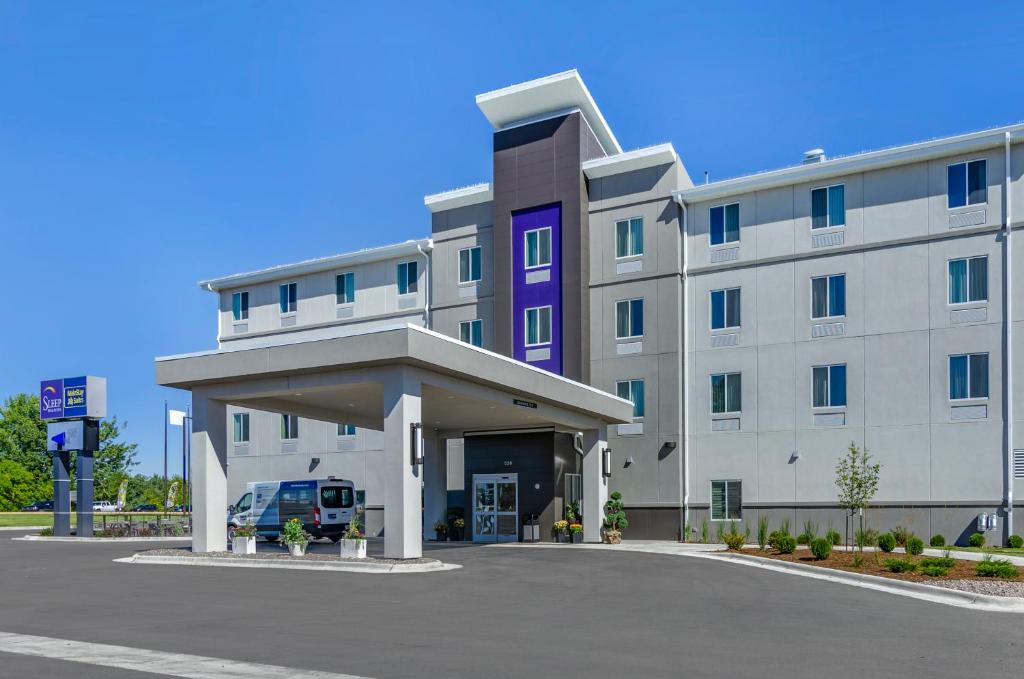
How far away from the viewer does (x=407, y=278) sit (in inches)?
1631

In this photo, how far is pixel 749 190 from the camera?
33.8 metres

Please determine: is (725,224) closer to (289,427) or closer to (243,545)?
(243,545)

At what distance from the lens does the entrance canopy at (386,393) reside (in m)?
21.4

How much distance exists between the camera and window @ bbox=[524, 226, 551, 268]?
3641 cm

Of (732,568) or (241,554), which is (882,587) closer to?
(732,568)

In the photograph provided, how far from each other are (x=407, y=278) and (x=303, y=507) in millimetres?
12332

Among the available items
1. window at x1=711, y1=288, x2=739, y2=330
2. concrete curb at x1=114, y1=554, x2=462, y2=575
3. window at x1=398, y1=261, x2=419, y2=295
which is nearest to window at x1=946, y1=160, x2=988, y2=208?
window at x1=711, y1=288, x2=739, y2=330

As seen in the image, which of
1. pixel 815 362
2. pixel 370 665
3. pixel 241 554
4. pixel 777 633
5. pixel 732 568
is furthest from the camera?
pixel 815 362

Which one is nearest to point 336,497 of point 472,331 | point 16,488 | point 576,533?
point 576,533

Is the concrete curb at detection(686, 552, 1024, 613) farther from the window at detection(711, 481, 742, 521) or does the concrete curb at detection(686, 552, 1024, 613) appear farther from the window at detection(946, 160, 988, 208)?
the window at detection(946, 160, 988, 208)

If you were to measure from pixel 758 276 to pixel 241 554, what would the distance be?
65.6ft

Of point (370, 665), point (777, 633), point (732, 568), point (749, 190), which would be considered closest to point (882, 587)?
point (732, 568)

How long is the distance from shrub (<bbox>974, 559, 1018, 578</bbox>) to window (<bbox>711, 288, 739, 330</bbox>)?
54.0 feet

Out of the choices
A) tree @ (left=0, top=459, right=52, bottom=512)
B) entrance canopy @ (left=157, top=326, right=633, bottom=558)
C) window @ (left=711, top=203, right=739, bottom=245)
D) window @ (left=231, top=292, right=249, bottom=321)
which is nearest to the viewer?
entrance canopy @ (left=157, top=326, right=633, bottom=558)
